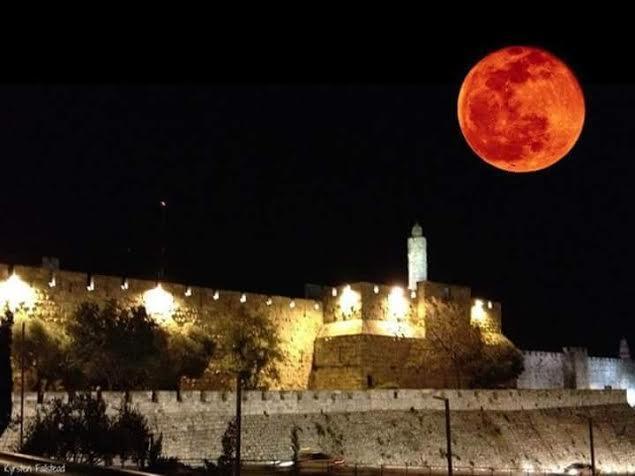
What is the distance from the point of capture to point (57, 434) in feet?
63.8

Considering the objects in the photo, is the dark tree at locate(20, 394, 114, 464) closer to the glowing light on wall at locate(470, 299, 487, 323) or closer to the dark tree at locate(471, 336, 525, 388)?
the dark tree at locate(471, 336, 525, 388)

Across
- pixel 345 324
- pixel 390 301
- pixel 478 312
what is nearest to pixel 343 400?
pixel 345 324

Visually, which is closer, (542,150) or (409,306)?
(542,150)

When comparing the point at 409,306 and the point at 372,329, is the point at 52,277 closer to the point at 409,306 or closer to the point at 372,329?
the point at 372,329

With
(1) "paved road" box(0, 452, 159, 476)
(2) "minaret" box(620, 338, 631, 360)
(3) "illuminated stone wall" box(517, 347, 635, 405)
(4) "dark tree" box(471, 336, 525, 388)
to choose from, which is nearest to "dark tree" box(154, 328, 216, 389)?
(4) "dark tree" box(471, 336, 525, 388)

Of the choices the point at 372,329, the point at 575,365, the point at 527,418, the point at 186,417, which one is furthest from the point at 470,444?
the point at 575,365

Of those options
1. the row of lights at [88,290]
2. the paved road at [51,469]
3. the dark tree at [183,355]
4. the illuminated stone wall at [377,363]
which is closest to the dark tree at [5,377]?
the paved road at [51,469]

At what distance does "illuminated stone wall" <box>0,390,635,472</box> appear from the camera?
25.6 metres

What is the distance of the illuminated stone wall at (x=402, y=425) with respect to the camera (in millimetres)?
25625

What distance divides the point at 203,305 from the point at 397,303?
9006 millimetres

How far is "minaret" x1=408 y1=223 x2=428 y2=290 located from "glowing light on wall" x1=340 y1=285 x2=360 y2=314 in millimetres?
4589

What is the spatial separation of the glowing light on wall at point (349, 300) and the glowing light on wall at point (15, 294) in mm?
13813

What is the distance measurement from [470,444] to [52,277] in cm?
1515

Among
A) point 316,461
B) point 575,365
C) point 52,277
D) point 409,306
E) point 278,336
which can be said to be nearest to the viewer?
point 316,461
